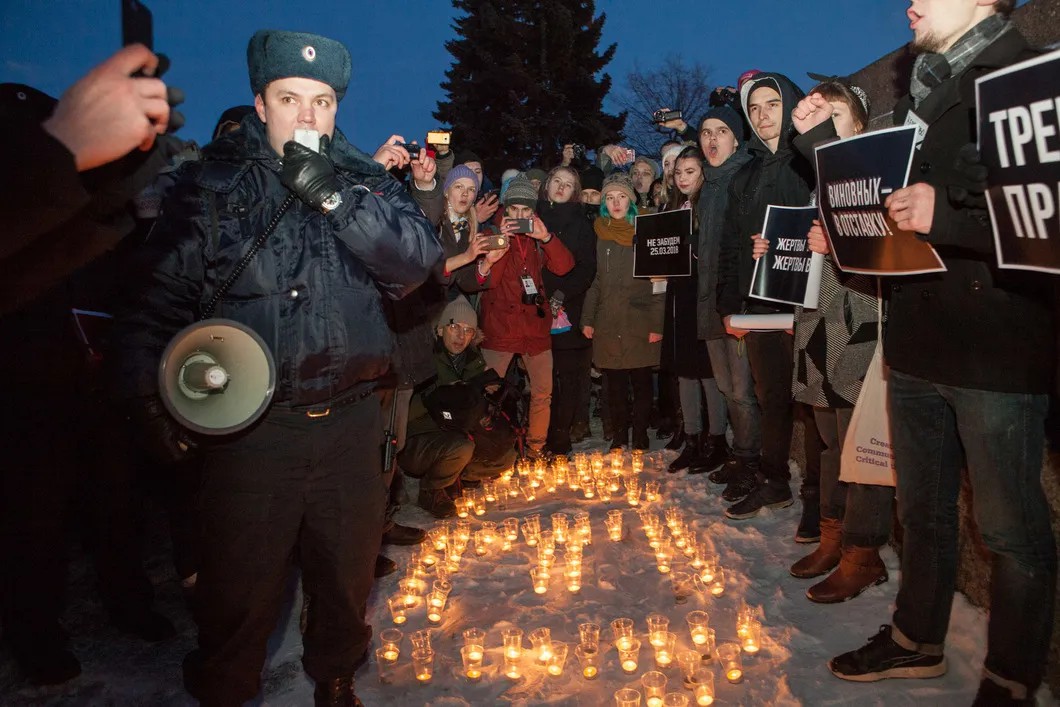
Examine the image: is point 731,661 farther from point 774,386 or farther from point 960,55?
point 960,55

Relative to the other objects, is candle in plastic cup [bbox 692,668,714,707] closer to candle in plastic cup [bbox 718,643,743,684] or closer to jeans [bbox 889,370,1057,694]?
candle in plastic cup [bbox 718,643,743,684]

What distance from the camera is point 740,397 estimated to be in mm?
5223

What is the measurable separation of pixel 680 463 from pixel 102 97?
5.65 meters

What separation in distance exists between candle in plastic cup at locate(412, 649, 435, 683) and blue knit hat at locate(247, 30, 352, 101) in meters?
2.59

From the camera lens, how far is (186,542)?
3.56 meters

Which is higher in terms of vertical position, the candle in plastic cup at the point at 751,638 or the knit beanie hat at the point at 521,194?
the knit beanie hat at the point at 521,194

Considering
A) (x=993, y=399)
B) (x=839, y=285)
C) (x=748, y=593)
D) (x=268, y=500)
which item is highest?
(x=839, y=285)

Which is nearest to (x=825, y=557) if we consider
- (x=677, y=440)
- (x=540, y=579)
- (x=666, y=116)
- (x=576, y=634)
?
(x=576, y=634)

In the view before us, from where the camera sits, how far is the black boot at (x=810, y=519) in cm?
424

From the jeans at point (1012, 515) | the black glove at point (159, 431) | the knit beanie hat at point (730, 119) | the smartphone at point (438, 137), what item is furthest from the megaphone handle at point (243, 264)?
the knit beanie hat at point (730, 119)

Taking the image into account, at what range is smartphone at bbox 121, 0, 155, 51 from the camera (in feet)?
4.09

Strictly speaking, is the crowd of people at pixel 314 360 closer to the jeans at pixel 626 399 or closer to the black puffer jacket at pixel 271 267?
the black puffer jacket at pixel 271 267

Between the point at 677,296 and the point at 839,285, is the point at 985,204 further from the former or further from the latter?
the point at 677,296

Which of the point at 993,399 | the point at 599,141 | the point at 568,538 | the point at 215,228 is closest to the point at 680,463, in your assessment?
the point at 568,538
